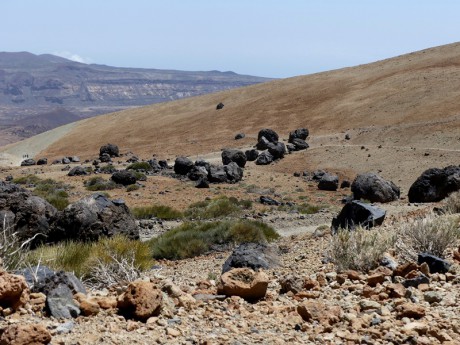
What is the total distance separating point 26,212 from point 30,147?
218ft

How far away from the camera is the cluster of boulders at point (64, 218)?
15.0 meters

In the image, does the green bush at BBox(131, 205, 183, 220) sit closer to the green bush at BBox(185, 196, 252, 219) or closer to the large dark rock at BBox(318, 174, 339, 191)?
the green bush at BBox(185, 196, 252, 219)

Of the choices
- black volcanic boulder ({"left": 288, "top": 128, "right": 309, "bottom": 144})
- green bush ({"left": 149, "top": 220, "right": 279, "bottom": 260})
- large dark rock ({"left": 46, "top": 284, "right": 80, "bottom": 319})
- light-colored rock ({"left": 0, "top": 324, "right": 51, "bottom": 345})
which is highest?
light-colored rock ({"left": 0, "top": 324, "right": 51, "bottom": 345})

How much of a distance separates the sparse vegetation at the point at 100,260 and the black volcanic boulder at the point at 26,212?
13.9 feet

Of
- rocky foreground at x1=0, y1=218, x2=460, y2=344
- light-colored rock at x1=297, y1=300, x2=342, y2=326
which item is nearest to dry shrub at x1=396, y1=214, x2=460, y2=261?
rocky foreground at x1=0, y1=218, x2=460, y2=344

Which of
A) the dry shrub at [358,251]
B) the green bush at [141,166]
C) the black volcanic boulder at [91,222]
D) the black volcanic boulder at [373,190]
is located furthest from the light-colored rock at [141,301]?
the green bush at [141,166]

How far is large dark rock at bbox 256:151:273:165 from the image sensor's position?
4419cm

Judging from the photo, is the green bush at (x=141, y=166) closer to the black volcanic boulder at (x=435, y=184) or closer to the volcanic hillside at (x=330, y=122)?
the volcanic hillside at (x=330, y=122)

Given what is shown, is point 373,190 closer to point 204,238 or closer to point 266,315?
point 204,238

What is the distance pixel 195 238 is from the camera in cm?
1600

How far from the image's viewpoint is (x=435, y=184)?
80.9 feet

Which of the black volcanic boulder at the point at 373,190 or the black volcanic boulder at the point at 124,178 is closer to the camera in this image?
the black volcanic boulder at the point at 373,190

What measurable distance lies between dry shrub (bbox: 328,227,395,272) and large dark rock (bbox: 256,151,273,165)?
35.5 metres

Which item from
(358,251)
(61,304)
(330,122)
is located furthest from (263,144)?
(61,304)
